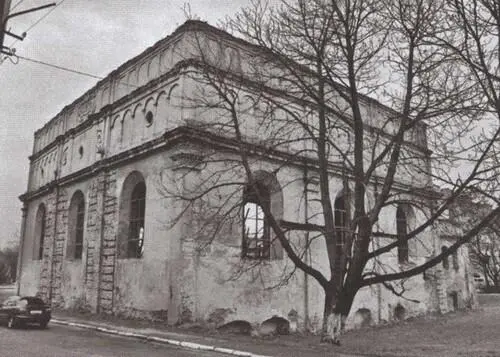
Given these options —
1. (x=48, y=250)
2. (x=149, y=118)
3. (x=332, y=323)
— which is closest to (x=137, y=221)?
(x=149, y=118)

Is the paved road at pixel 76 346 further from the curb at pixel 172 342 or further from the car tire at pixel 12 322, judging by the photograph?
the car tire at pixel 12 322

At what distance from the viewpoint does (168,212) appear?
55.1 feet

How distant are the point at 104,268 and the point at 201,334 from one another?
6.93 m

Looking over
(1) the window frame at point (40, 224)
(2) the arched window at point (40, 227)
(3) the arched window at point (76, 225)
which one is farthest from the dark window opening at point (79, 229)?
(2) the arched window at point (40, 227)

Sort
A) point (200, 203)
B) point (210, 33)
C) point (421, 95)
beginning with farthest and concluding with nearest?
point (210, 33)
point (200, 203)
point (421, 95)

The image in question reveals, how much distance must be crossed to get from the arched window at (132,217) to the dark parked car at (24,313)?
11.3 feet

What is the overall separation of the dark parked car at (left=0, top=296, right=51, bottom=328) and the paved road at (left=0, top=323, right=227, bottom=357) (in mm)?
820

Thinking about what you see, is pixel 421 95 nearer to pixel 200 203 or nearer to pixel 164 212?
pixel 200 203

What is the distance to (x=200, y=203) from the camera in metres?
16.3

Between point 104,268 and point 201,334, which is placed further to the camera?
point 104,268

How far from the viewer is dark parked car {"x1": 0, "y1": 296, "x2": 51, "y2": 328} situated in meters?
16.5

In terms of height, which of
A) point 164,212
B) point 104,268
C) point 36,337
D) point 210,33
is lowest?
point 36,337

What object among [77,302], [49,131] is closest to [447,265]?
[77,302]

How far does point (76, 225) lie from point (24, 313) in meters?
8.54
